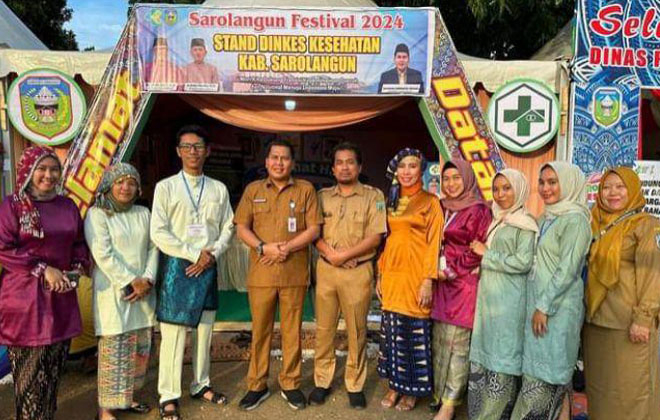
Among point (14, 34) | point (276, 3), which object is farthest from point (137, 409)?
point (14, 34)

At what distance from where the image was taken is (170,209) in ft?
10.3

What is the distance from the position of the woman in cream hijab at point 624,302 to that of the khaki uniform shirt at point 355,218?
124 cm

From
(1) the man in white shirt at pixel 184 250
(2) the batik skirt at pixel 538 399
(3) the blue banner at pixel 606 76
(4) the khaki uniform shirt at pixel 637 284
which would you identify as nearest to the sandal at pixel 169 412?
(1) the man in white shirt at pixel 184 250

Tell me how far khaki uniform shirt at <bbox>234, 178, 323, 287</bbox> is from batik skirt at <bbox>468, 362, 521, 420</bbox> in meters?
1.18

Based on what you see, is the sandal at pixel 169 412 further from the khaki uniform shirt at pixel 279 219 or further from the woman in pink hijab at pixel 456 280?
the woman in pink hijab at pixel 456 280

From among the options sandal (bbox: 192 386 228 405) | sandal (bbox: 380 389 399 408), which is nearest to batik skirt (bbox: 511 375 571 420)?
sandal (bbox: 380 389 399 408)

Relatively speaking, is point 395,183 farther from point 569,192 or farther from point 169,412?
point 169,412

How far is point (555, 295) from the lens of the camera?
8.38 feet

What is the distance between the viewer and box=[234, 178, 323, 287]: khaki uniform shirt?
3242 millimetres

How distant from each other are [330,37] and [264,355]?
8.41 ft

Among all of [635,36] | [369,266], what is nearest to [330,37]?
[369,266]

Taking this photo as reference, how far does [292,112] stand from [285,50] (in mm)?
525

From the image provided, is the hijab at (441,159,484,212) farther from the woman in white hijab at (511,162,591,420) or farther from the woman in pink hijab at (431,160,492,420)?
the woman in white hijab at (511,162,591,420)

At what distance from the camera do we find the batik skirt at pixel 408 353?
10.4 ft
